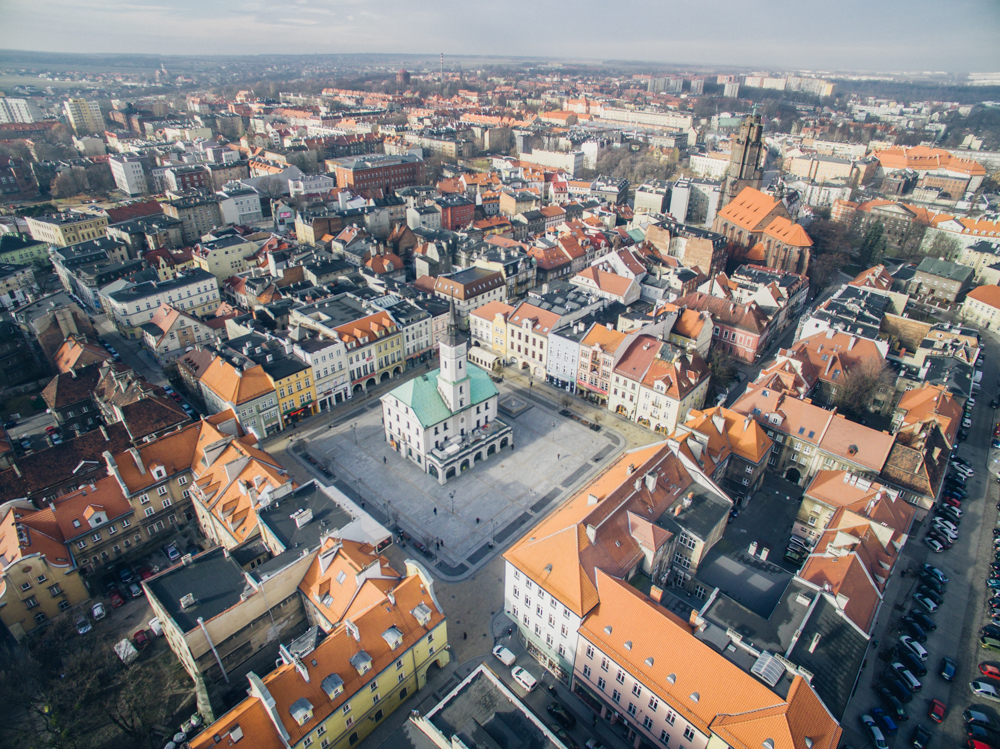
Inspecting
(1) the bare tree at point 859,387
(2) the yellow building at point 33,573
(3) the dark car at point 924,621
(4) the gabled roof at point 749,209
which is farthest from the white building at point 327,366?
(4) the gabled roof at point 749,209

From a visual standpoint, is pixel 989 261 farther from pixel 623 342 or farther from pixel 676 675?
pixel 676 675

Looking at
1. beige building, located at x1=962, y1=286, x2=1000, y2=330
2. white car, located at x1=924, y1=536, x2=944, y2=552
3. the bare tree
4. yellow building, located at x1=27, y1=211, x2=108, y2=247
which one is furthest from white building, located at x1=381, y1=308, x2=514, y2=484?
yellow building, located at x1=27, y1=211, x2=108, y2=247

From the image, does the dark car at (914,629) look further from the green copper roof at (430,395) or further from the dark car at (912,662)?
the green copper roof at (430,395)

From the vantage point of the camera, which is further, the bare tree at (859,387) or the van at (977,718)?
the bare tree at (859,387)

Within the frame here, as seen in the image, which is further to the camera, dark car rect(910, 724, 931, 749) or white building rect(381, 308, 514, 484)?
white building rect(381, 308, 514, 484)

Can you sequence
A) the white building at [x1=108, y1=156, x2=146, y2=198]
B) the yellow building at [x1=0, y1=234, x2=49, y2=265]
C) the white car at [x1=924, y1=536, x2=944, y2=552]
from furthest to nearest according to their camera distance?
1. the white building at [x1=108, y1=156, x2=146, y2=198]
2. the yellow building at [x1=0, y1=234, x2=49, y2=265]
3. the white car at [x1=924, y1=536, x2=944, y2=552]

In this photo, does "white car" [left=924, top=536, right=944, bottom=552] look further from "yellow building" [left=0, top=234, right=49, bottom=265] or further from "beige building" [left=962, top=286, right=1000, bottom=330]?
"yellow building" [left=0, top=234, right=49, bottom=265]

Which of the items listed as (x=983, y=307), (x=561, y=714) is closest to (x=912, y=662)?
(x=561, y=714)

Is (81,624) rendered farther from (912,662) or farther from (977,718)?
(977,718)
